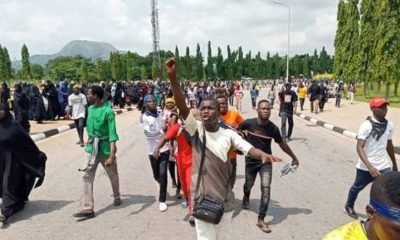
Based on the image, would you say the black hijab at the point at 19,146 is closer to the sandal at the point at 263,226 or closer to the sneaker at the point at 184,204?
the sneaker at the point at 184,204

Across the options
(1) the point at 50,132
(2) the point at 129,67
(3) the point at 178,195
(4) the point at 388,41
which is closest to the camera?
(3) the point at 178,195

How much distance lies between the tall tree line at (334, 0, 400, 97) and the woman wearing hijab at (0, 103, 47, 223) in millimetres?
31391

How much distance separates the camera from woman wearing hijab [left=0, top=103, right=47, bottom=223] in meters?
6.48

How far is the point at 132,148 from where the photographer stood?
13.2 m

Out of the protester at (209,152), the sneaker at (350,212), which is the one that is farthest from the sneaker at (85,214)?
the sneaker at (350,212)

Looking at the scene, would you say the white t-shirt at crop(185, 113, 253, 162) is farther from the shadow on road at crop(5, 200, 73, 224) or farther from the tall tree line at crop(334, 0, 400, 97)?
the tall tree line at crop(334, 0, 400, 97)

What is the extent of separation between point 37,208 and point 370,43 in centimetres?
3648

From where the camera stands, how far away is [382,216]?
1789 millimetres

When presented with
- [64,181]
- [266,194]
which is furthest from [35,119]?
[266,194]

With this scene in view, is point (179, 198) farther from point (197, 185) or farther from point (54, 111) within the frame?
point (54, 111)

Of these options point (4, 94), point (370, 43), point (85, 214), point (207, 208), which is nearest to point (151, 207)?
point (85, 214)

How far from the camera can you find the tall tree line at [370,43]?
33.8 metres

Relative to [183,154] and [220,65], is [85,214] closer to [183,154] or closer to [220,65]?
[183,154]

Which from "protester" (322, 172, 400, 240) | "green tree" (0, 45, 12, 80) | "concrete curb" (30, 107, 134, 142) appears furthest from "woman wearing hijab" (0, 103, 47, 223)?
"green tree" (0, 45, 12, 80)
